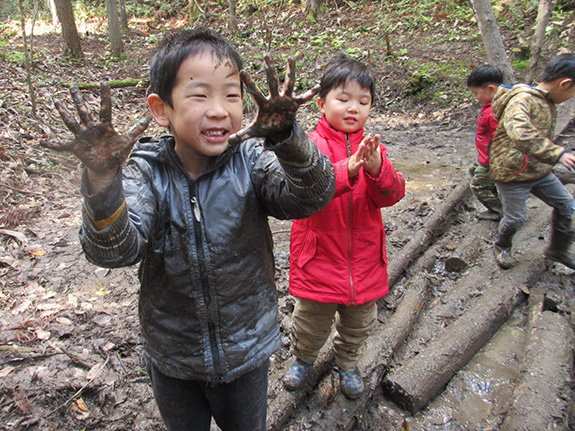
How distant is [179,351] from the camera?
1.57 meters

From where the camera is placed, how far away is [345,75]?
7.45ft

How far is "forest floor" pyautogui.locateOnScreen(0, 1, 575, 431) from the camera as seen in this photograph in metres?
2.51

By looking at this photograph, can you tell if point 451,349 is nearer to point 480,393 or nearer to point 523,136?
point 480,393

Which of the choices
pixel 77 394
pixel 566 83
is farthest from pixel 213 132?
pixel 566 83

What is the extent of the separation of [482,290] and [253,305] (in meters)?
2.81

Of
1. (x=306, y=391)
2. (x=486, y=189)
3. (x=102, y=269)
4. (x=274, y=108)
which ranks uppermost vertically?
(x=274, y=108)

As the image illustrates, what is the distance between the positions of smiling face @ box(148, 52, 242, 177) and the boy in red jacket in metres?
0.94

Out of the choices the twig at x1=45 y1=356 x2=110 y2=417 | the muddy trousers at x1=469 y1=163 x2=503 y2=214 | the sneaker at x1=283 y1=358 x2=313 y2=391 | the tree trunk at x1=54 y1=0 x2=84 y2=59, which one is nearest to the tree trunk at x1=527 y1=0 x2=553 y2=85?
the muddy trousers at x1=469 y1=163 x2=503 y2=214

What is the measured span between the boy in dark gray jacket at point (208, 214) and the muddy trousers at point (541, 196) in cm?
312

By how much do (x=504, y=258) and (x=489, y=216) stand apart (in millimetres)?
1097

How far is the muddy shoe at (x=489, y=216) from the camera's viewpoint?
4863mm

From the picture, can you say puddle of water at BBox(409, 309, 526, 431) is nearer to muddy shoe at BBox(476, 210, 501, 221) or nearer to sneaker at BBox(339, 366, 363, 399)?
sneaker at BBox(339, 366, 363, 399)

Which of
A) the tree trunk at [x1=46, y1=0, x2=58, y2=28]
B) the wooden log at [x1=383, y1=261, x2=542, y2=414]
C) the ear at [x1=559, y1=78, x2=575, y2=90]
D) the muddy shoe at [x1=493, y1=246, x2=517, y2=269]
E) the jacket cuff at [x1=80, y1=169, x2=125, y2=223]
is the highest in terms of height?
the tree trunk at [x1=46, y1=0, x2=58, y2=28]

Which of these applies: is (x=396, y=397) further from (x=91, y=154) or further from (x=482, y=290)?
(x=91, y=154)
